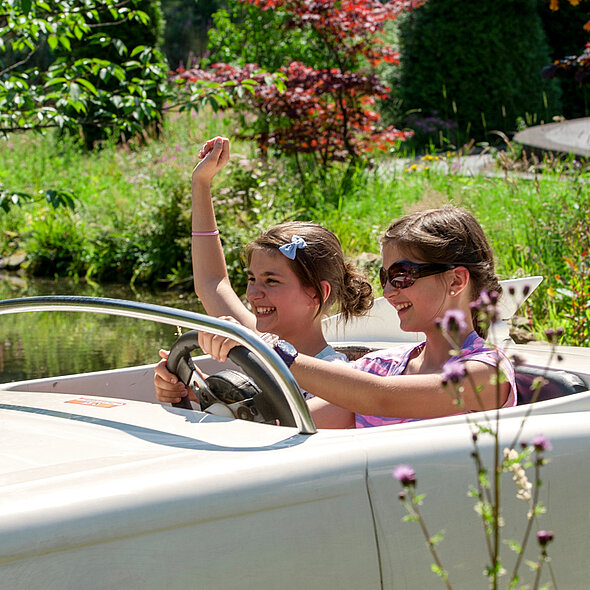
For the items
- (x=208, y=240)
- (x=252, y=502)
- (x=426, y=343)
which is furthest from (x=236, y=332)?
(x=208, y=240)

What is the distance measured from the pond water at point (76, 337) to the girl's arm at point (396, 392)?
372 cm

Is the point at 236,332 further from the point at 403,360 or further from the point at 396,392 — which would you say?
the point at 403,360

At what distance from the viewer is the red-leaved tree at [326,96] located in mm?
9078

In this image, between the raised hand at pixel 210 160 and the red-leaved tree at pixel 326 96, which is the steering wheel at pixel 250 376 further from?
the red-leaved tree at pixel 326 96

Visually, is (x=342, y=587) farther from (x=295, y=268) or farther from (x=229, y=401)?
(x=295, y=268)

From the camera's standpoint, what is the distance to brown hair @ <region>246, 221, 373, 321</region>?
2.61 metres

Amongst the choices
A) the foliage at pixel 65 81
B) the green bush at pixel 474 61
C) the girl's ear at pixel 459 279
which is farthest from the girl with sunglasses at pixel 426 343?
the green bush at pixel 474 61

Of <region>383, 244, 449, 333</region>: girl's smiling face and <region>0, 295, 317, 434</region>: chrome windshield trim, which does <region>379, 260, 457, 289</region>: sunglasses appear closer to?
<region>383, 244, 449, 333</region>: girl's smiling face

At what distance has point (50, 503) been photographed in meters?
1.39

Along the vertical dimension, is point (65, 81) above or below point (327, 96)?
above

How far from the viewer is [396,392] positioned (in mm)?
2043

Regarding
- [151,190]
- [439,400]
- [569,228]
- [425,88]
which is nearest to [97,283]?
[151,190]

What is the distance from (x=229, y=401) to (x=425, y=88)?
1650 cm

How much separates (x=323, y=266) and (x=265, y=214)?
5.54 metres
